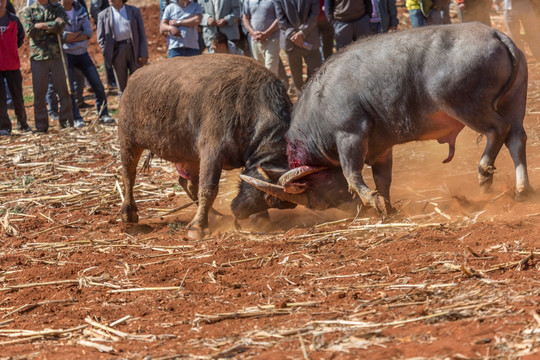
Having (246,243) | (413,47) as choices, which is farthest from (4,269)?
(413,47)

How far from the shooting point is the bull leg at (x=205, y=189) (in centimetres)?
736

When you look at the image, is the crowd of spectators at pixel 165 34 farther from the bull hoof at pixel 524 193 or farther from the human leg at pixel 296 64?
the bull hoof at pixel 524 193

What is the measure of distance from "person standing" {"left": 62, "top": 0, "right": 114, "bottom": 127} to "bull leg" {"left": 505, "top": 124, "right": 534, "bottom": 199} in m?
9.61

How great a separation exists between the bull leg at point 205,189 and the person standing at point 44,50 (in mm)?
7586

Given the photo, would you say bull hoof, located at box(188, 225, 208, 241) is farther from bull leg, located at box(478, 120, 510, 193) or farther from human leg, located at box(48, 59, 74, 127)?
human leg, located at box(48, 59, 74, 127)

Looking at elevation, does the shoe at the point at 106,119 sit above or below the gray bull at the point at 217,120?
below

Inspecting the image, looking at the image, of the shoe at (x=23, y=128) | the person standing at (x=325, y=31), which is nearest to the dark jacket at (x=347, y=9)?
the person standing at (x=325, y=31)

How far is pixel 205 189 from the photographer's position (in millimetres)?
7422

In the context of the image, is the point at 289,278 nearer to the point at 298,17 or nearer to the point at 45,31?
the point at 298,17

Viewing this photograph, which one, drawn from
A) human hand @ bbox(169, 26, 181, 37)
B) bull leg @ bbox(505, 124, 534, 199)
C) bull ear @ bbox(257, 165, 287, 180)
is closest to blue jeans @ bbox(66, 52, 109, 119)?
human hand @ bbox(169, 26, 181, 37)

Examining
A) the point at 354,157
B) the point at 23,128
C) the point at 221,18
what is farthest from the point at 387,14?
the point at 354,157

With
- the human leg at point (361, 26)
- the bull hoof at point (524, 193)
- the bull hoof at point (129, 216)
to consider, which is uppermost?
the human leg at point (361, 26)

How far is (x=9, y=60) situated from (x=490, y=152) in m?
10.00

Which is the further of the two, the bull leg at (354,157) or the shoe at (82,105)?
the shoe at (82,105)
